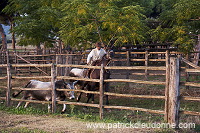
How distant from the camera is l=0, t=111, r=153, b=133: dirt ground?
676cm

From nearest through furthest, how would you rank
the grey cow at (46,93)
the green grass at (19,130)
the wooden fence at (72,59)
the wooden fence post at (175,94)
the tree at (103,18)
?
1. the green grass at (19,130)
2. the wooden fence post at (175,94)
3. the grey cow at (46,93)
4. the tree at (103,18)
5. the wooden fence at (72,59)

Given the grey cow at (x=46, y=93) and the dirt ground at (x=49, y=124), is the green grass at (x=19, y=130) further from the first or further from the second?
the grey cow at (x=46, y=93)

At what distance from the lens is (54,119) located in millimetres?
8164

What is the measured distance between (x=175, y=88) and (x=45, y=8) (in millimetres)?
13865

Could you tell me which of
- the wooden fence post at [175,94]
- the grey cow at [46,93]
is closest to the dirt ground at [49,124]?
the wooden fence post at [175,94]

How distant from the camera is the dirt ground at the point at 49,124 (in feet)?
22.2

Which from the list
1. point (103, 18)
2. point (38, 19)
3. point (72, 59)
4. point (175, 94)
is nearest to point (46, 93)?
point (175, 94)

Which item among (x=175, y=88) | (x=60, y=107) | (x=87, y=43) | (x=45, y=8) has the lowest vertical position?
(x=60, y=107)

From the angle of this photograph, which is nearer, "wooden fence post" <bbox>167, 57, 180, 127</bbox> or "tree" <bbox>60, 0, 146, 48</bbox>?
"wooden fence post" <bbox>167, 57, 180, 127</bbox>

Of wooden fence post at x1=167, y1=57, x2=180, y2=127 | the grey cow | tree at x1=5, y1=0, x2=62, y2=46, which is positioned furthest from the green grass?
tree at x1=5, y1=0, x2=62, y2=46

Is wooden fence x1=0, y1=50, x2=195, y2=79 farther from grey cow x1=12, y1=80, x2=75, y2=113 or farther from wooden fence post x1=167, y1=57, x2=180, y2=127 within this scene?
grey cow x1=12, y1=80, x2=75, y2=113

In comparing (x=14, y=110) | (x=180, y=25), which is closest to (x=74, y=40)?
(x=180, y=25)

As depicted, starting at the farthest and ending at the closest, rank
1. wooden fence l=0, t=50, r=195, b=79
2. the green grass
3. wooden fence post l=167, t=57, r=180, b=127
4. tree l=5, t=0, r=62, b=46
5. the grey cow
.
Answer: tree l=5, t=0, r=62, b=46 < wooden fence l=0, t=50, r=195, b=79 < the grey cow < wooden fence post l=167, t=57, r=180, b=127 < the green grass

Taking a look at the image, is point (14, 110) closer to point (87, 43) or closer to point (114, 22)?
point (114, 22)
